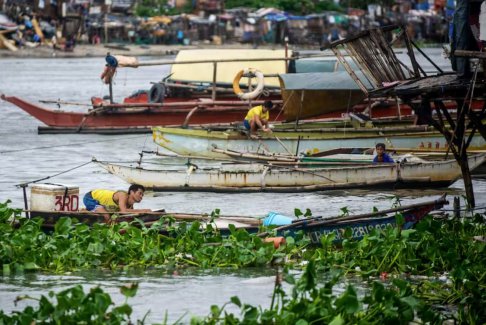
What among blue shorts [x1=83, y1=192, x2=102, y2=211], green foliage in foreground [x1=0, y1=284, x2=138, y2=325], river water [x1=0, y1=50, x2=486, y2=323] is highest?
green foliage in foreground [x1=0, y1=284, x2=138, y2=325]

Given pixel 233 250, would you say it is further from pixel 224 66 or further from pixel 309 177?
pixel 224 66

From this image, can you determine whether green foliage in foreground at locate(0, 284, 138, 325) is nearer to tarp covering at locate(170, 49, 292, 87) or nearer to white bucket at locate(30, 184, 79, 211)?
white bucket at locate(30, 184, 79, 211)

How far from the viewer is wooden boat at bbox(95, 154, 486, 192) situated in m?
20.4

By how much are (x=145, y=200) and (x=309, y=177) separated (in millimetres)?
2835

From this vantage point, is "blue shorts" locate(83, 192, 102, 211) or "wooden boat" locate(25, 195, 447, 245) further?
"blue shorts" locate(83, 192, 102, 211)

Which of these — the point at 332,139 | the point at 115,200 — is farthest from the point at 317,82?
the point at 115,200

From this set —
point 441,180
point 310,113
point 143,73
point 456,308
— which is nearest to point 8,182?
point 310,113

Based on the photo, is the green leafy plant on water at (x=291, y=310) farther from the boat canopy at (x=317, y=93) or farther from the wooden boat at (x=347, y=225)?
the boat canopy at (x=317, y=93)

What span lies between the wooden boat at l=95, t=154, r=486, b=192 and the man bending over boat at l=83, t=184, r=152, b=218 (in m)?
4.42

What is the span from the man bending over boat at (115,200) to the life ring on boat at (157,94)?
46.9ft

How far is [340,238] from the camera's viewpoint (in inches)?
563

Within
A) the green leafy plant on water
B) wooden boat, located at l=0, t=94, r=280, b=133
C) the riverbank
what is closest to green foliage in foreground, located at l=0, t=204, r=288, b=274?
the green leafy plant on water

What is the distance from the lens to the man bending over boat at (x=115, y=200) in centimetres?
1537

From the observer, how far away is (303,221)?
14.4 meters
